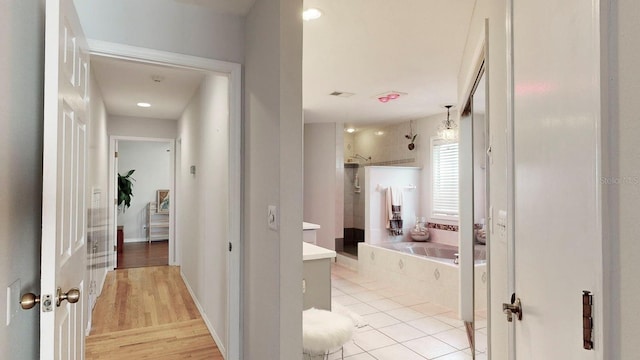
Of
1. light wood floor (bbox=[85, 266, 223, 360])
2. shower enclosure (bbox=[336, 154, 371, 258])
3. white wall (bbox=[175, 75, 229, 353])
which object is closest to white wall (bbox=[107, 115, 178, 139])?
white wall (bbox=[175, 75, 229, 353])

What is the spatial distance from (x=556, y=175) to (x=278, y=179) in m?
1.10

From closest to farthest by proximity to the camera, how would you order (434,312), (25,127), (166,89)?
1. (25,127)
2. (434,312)
3. (166,89)

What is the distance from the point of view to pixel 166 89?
412cm

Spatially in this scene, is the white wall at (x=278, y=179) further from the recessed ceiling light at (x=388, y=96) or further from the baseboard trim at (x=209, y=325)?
the recessed ceiling light at (x=388, y=96)

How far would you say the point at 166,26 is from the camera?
214cm

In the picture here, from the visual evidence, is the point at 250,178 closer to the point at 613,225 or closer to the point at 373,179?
the point at 613,225

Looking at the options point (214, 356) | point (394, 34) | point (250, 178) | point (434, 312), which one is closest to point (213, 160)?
point (250, 178)

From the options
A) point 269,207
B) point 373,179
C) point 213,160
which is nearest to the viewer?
point 269,207

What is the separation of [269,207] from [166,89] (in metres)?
2.99

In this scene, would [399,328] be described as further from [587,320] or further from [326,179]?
[326,179]

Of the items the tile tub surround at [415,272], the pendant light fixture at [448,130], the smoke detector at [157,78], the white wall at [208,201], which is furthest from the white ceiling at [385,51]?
the tile tub surround at [415,272]

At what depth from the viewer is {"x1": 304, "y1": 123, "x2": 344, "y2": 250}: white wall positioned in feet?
20.7

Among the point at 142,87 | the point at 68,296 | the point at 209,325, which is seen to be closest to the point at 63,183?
the point at 68,296

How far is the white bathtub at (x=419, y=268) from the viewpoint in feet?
12.8
